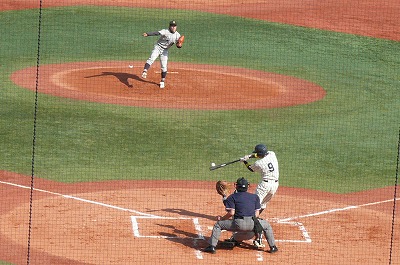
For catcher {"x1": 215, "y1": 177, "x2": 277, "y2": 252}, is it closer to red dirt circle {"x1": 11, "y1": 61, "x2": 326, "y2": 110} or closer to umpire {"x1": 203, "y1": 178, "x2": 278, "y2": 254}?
umpire {"x1": 203, "y1": 178, "x2": 278, "y2": 254}

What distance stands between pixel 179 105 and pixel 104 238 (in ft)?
37.2

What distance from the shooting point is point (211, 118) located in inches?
1128

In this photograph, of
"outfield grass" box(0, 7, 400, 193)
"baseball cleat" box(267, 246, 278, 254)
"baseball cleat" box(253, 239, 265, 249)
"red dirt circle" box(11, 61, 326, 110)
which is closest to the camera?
"baseball cleat" box(267, 246, 278, 254)

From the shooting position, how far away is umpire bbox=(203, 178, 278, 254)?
1791 centimetres

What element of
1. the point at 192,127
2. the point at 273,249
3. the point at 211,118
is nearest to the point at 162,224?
the point at 273,249

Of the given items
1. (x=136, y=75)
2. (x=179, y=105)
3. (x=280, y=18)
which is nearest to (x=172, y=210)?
(x=179, y=105)

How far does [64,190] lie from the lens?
2184 cm

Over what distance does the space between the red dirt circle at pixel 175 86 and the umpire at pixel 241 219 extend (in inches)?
449

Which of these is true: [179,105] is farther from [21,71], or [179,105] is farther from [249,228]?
[249,228]

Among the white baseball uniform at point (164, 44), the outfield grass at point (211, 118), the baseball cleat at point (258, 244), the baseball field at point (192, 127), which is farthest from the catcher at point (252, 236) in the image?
the white baseball uniform at point (164, 44)

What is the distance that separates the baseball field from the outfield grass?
78 mm

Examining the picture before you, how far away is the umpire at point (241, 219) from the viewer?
17.9 metres

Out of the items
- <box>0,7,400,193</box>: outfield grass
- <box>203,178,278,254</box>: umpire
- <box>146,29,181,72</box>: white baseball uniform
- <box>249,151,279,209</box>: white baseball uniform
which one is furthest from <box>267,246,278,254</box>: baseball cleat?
<box>146,29,181,72</box>: white baseball uniform

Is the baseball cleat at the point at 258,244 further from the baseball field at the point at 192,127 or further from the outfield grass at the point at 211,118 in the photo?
the outfield grass at the point at 211,118
